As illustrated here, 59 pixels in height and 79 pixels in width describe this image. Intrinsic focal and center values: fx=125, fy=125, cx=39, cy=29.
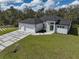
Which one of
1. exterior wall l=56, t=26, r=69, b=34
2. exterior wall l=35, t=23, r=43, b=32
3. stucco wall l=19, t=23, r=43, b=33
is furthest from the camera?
exterior wall l=35, t=23, r=43, b=32

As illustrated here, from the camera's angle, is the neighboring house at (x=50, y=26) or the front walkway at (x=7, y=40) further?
the neighboring house at (x=50, y=26)

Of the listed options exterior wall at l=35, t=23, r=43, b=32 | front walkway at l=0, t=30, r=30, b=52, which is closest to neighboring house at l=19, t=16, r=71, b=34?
exterior wall at l=35, t=23, r=43, b=32

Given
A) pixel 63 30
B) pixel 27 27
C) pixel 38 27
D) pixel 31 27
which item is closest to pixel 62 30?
pixel 63 30

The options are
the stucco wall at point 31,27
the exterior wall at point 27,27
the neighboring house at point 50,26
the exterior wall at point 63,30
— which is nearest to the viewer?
the exterior wall at point 63,30

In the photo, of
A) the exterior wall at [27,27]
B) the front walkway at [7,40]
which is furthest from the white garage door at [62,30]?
the front walkway at [7,40]

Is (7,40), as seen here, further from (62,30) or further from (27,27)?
(62,30)

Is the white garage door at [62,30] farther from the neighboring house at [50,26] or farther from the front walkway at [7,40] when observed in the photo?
the front walkway at [7,40]

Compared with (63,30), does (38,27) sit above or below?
above

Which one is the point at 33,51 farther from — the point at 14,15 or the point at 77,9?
the point at 77,9

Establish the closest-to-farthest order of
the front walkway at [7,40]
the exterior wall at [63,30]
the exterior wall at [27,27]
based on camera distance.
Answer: the front walkway at [7,40] < the exterior wall at [63,30] < the exterior wall at [27,27]

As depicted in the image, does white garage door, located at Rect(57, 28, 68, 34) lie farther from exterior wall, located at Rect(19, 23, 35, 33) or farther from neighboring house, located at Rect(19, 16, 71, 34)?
exterior wall, located at Rect(19, 23, 35, 33)

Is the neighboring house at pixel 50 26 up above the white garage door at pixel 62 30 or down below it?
above

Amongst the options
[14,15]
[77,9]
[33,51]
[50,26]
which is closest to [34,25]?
[50,26]
